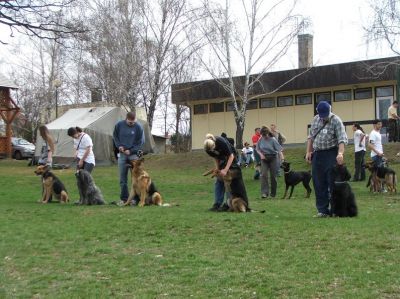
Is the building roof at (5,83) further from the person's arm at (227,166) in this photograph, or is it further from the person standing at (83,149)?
the person's arm at (227,166)

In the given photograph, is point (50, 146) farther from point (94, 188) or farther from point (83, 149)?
point (94, 188)

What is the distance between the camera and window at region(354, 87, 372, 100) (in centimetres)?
3023

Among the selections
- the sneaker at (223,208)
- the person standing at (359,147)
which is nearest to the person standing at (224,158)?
the sneaker at (223,208)

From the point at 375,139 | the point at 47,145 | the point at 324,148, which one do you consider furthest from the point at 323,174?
the point at 47,145

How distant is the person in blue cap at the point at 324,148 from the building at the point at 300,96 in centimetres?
1715

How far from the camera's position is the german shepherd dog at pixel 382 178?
14.2 meters

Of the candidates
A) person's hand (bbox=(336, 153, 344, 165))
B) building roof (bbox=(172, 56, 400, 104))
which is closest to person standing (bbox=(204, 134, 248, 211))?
person's hand (bbox=(336, 153, 344, 165))

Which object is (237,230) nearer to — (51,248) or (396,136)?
(51,248)

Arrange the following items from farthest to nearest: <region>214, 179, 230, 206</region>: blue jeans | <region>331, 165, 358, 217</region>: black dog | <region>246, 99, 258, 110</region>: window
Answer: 1. <region>246, 99, 258, 110</region>: window
2. <region>214, 179, 230, 206</region>: blue jeans
3. <region>331, 165, 358, 217</region>: black dog

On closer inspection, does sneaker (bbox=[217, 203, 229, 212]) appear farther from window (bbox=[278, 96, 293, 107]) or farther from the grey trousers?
window (bbox=[278, 96, 293, 107])

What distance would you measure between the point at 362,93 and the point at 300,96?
12.3ft

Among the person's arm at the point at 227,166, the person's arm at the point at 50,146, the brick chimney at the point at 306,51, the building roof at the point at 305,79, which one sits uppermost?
the brick chimney at the point at 306,51

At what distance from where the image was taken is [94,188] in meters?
12.6

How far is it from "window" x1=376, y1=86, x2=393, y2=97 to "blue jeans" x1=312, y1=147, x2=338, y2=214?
866 inches
